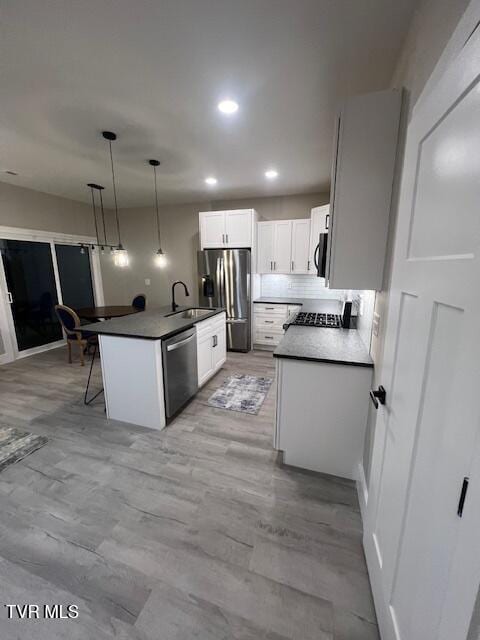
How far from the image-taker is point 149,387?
2350mm

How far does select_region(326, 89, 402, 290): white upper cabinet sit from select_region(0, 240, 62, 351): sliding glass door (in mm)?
5064

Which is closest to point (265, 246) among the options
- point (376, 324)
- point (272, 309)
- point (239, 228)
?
point (239, 228)

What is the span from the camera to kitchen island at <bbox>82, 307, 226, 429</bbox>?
7.56 feet

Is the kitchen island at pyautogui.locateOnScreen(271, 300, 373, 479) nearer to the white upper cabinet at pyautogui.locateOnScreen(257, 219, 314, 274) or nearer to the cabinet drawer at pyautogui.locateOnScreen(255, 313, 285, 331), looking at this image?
the cabinet drawer at pyautogui.locateOnScreen(255, 313, 285, 331)

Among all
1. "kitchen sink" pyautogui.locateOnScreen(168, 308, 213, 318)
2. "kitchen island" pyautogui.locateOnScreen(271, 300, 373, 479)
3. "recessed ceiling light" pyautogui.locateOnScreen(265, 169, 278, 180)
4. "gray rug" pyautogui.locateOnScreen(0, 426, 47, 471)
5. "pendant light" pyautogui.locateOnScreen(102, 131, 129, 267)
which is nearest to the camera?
"kitchen island" pyautogui.locateOnScreen(271, 300, 373, 479)

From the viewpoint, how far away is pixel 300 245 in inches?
171

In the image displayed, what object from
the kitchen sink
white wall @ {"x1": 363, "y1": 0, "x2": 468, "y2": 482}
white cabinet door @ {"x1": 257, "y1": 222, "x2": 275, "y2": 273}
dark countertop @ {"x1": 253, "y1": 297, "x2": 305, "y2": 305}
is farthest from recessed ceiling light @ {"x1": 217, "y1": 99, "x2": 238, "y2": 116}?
dark countertop @ {"x1": 253, "y1": 297, "x2": 305, "y2": 305}

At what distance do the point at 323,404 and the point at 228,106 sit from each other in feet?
8.11

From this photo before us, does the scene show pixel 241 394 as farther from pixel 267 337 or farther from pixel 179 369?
pixel 267 337

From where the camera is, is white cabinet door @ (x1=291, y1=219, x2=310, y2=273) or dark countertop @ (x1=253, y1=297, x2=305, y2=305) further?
dark countertop @ (x1=253, y1=297, x2=305, y2=305)

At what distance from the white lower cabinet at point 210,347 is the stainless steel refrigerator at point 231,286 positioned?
30.5 inches

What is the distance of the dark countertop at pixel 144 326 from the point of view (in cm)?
229

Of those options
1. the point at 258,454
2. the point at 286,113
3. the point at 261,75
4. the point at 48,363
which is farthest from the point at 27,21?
the point at 48,363

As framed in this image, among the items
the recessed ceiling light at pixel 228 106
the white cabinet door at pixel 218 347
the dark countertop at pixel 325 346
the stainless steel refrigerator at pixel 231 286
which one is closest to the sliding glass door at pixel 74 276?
the stainless steel refrigerator at pixel 231 286
